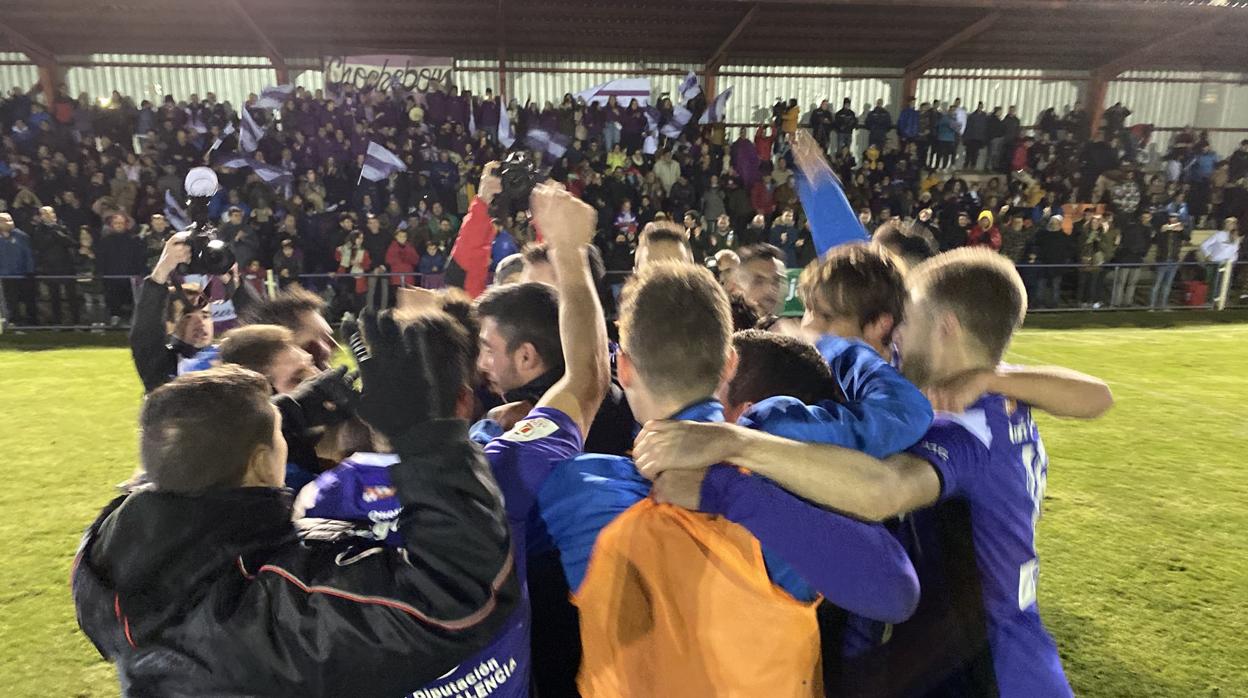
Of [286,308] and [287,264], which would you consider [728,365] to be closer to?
[286,308]

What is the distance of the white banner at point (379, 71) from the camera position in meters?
18.3

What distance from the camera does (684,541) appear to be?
141cm

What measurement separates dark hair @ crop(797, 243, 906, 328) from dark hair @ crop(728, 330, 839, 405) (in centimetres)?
21

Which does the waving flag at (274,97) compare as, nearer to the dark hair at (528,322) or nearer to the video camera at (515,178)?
the video camera at (515,178)

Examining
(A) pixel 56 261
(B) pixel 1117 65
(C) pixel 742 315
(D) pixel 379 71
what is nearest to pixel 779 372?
(C) pixel 742 315

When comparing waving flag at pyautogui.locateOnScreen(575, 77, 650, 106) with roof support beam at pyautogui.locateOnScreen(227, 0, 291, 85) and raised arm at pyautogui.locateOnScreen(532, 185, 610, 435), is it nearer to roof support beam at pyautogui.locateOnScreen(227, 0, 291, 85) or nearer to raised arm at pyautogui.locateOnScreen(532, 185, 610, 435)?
roof support beam at pyautogui.locateOnScreen(227, 0, 291, 85)

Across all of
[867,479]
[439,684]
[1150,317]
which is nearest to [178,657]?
[439,684]

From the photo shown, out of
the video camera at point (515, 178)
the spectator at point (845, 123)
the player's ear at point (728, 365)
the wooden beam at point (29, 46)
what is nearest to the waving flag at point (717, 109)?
the spectator at point (845, 123)

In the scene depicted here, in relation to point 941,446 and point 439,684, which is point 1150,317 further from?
point 439,684

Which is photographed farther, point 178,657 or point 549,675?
point 549,675

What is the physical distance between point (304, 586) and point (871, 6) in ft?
61.6

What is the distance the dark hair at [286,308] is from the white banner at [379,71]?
53.5 feet

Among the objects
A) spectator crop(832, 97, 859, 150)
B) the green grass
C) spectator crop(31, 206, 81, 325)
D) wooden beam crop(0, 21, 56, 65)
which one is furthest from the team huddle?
wooden beam crop(0, 21, 56, 65)

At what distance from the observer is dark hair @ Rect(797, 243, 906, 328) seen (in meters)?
1.97
